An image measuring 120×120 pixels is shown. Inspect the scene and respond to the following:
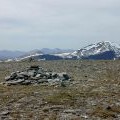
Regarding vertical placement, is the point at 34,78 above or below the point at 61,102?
above

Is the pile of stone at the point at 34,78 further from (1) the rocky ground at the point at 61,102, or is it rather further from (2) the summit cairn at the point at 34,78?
(1) the rocky ground at the point at 61,102

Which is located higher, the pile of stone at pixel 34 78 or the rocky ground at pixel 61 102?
the pile of stone at pixel 34 78

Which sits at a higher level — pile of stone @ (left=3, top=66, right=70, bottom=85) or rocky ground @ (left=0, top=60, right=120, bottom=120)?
pile of stone @ (left=3, top=66, right=70, bottom=85)

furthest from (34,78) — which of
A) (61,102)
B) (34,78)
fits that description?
(61,102)

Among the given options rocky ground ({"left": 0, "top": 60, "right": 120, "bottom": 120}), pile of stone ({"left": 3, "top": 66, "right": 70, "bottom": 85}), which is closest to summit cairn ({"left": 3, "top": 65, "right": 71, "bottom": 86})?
pile of stone ({"left": 3, "top": 66, "right": 70, "bottom": 85})

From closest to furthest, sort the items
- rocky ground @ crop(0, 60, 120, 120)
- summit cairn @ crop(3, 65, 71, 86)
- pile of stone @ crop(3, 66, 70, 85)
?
rocky ground @ crop(0, 60, 120, 120) → summit cairn @ crop(3, 65, 71, 86) → pile of stone @ crop(3, 66, 70, 85)

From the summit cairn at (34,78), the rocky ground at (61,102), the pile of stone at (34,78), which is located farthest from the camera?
the pile of stone at (34,78)

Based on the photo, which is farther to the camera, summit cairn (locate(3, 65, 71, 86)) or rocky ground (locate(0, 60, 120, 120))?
summit cairn (locate(3, 65, 71, 86))

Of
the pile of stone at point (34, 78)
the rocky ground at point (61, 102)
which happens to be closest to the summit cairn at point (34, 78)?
the pile of stone at point (34, 78)

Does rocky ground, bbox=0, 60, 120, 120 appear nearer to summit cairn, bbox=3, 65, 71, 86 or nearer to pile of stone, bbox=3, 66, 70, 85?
summit cairn, bbox=3, 65, 71, 86

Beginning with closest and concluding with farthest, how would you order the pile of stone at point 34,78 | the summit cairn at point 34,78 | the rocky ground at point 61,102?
the rocky ground at point 61,102 < the summit cairn at point 34,78 < the pile of stone at point 34,78

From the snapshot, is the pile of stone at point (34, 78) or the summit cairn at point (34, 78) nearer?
the summit cairn at point (34, 78)

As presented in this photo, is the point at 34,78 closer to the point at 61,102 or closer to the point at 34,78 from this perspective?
the point at 34,78

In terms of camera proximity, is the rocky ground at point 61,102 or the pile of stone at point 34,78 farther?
the pile of stone at point 34,78
